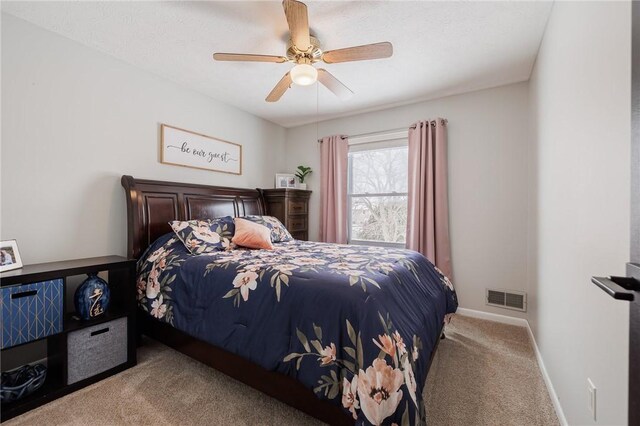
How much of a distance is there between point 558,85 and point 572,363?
1.56 meters

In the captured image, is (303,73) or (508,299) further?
(508,299)

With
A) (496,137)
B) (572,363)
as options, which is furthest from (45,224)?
(496,137)

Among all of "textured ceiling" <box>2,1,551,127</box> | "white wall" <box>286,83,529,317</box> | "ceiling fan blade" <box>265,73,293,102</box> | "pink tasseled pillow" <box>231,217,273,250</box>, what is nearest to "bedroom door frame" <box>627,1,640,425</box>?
"textured ceiling" <box>2,1,551,127</box>

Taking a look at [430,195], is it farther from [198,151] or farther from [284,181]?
[198,151]

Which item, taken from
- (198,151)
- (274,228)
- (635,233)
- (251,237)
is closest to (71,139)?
(198,151)

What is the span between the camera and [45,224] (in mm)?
2041

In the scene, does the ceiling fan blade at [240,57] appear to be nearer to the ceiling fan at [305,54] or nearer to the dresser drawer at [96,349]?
the ceiling fan at [305,54]

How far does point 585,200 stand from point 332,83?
186cm

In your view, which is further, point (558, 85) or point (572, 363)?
point (558, 85)

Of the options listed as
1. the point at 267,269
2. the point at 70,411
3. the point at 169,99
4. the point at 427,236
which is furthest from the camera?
the point at 427,236

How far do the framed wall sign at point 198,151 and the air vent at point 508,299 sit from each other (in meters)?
3.36

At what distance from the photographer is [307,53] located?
2043 mm

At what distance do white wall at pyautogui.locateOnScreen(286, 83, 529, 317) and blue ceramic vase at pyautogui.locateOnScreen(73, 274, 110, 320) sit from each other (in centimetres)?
335

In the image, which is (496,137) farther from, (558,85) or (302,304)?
(302,304)
